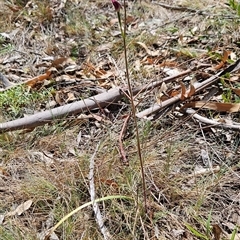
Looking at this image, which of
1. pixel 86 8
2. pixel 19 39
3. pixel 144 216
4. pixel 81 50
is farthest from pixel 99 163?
pixel 86 8

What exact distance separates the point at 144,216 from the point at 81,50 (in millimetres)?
1432

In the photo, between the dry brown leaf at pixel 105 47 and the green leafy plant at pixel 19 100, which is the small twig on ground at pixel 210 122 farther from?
the dry brown leaf at pixel 105 47

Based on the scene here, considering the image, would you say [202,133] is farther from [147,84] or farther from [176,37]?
[176,37]

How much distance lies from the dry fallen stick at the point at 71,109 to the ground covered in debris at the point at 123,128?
15 millimetres

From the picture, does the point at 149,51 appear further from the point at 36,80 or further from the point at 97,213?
the point at 97,213

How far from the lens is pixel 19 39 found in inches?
109

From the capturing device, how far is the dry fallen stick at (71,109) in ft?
6.26

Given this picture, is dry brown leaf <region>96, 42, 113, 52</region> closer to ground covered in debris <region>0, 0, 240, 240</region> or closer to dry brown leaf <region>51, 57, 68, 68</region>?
ground covered in debris <region>0, 0, 240, 240</region>

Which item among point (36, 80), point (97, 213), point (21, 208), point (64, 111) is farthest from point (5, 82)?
point (97, 213)

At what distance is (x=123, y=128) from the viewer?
183cm

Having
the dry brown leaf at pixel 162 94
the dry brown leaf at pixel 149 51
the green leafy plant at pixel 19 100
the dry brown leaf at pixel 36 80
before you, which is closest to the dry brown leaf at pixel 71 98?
the green leafy plant at pixel 19 100

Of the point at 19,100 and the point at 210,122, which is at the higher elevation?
the point at 19,100

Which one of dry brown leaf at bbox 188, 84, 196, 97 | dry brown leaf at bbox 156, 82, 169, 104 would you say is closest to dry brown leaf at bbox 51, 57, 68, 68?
dry brown leaf at bbox 156, 82, 169, 104

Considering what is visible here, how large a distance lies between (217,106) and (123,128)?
17.2 inches
